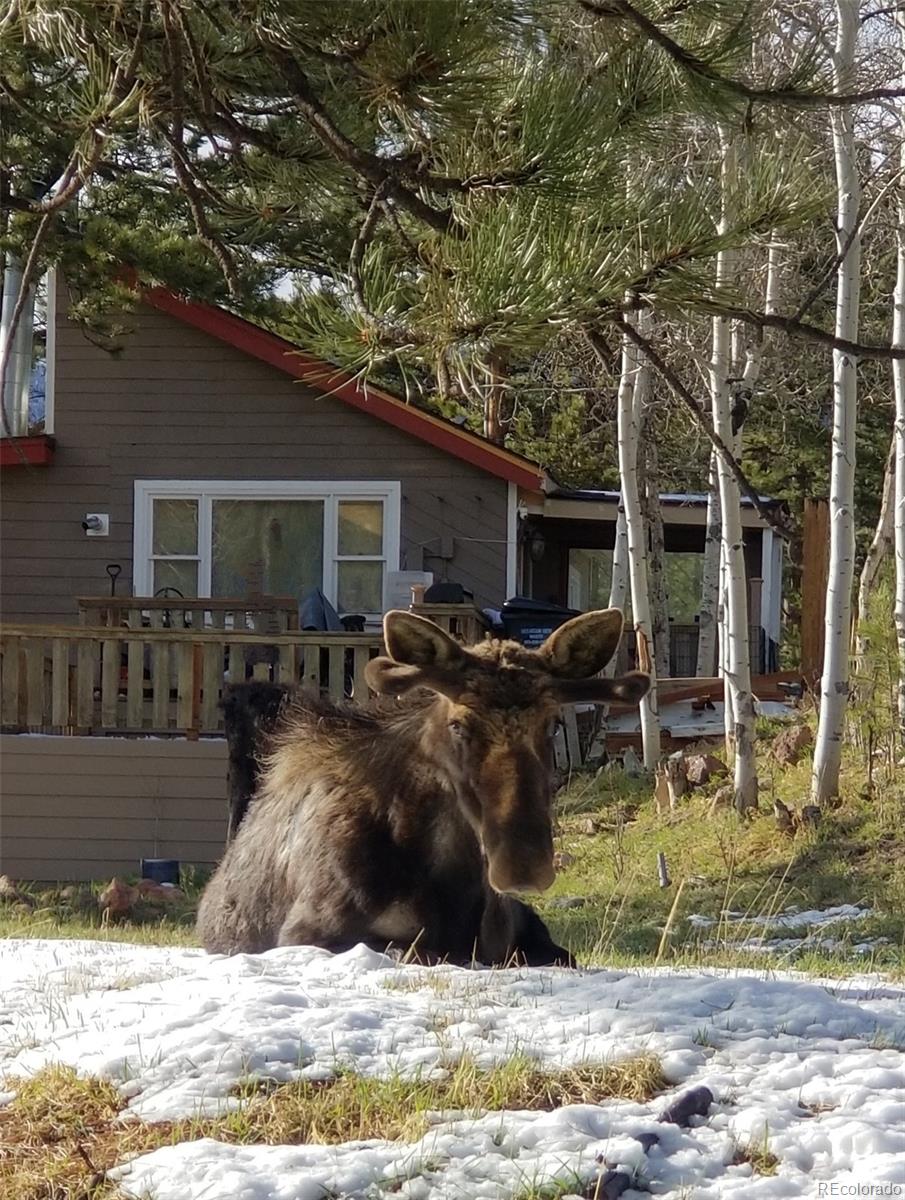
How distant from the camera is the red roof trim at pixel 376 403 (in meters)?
19.7

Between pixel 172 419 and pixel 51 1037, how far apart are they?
16343 mm

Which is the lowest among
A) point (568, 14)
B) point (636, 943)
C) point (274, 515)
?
point (636, 943)

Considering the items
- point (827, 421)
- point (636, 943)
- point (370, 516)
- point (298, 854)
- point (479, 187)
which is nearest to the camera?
point (479, 187)

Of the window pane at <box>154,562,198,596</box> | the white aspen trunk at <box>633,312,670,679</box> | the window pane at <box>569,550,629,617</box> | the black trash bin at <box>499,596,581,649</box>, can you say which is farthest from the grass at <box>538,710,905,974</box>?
the window pane at <box>569,550,629,617</box>

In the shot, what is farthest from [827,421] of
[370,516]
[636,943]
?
[636,943]

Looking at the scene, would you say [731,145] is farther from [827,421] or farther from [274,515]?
[827,421]

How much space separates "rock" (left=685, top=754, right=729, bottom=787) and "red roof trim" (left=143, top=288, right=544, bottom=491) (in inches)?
194

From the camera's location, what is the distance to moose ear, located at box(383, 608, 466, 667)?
18.9 feet

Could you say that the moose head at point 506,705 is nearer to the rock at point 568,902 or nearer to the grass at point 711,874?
the grass at point 711,874

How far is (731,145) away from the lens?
22.7 feet

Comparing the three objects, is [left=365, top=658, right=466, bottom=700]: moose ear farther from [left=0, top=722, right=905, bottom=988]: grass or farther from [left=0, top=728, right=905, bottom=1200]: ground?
[left=0, top=722, right=905, bottom=988]: grass

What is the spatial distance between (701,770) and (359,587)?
5.68 m

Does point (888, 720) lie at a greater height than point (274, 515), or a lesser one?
lesser

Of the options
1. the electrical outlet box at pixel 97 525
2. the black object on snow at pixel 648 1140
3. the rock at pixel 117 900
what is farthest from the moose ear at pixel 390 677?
the electrical outlet box at pixel 97 525
